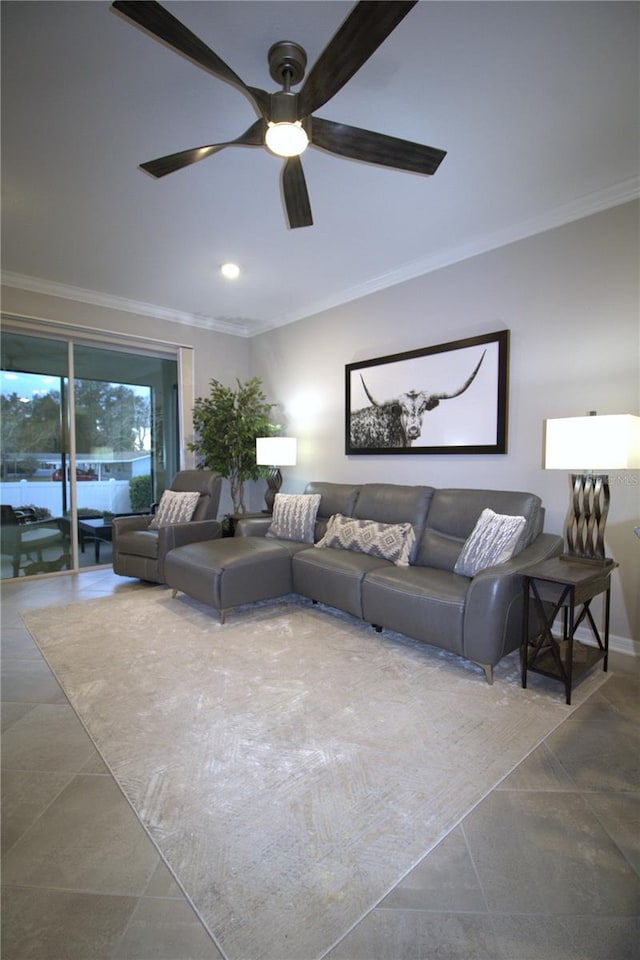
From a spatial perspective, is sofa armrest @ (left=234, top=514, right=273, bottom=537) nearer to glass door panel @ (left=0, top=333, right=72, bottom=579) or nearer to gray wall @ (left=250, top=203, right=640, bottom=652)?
gray wall @ (left=250, top=203, right=640, bottom=652)

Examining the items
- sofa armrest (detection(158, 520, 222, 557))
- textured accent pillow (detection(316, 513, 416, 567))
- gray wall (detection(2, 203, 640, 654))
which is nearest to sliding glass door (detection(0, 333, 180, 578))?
gray wall (detection(2, 203, 640, 654))

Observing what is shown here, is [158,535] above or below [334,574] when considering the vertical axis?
above

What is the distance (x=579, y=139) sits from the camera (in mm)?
2285

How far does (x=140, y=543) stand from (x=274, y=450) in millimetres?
1489

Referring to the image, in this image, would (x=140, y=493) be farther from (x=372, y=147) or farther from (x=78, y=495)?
(x=372, y=147)

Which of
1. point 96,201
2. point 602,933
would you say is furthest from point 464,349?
point 602,933

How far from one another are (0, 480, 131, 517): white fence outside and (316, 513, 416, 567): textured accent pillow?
2462 millimetres

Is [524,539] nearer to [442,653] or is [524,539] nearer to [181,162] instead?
[442,653]

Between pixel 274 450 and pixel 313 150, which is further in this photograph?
pixel 274 450

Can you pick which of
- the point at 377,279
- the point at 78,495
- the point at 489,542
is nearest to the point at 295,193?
the point at 377,279

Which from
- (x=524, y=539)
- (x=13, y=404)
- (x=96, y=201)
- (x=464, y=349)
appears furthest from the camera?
(x=13, y=404)

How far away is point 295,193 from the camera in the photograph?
2182 mm

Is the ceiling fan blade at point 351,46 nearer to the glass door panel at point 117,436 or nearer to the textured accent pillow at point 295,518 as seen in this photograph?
the textured accent pillow at point 295,518

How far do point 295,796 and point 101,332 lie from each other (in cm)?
447
